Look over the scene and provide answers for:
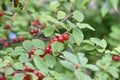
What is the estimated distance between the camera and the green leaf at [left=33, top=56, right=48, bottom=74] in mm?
1229

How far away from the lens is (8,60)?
52.7 inches

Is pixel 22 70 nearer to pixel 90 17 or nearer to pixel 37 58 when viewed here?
pixel 37 58

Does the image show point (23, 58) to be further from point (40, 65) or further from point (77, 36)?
point (77, 36)

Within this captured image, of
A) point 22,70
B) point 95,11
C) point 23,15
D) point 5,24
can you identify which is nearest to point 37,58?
point 22,70

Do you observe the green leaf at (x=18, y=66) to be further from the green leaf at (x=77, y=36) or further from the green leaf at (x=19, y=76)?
the green leaf at (x=77, y=36)

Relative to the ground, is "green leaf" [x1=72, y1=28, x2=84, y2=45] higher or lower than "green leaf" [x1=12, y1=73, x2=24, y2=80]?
higher

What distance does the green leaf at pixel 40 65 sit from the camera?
1.23m

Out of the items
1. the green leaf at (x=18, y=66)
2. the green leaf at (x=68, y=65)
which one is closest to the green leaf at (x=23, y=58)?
the green leaf at (x=18, y=66)

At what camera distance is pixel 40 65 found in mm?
1240

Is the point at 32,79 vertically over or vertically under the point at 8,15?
A: under

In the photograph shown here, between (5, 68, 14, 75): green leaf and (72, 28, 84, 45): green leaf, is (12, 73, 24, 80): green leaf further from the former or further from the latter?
(72, 28, 84, 45): green leaf

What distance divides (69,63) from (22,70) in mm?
168

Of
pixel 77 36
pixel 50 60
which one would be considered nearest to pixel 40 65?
pixel 50 60

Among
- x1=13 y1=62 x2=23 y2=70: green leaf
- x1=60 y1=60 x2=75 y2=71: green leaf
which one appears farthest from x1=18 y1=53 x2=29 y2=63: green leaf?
x1=60 y1=60 x2=75 y2=71: green leaf
